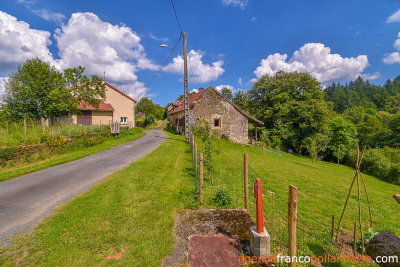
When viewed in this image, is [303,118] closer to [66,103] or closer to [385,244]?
[385,244]

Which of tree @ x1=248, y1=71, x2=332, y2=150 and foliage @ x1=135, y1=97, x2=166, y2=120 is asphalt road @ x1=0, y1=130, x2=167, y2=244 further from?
foliage @ x1=135, y1=97, x2=166, y2=120

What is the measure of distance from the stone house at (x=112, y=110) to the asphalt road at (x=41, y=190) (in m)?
17.0

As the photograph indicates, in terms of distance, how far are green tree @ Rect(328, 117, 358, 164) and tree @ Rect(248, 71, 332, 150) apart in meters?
3.81

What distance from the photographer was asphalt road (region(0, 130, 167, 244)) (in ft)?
13.2

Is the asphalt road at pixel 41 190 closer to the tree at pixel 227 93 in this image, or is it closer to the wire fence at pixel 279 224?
the wire fence at pixel 279 224

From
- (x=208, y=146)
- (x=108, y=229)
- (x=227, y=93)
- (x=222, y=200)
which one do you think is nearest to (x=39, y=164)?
(x=108, y=229)

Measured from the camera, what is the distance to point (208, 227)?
3734 mm

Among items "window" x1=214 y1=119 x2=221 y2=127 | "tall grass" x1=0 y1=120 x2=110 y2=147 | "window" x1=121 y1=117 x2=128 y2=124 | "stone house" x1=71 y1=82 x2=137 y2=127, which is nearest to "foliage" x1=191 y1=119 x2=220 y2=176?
"window" x1=214 y1=119 x2=221 y2=127

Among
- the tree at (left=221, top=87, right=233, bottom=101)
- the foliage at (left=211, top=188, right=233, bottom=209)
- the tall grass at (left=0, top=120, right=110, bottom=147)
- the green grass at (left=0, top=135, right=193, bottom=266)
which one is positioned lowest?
the green grass at (left=0, top=135, right=193, bottom=266)

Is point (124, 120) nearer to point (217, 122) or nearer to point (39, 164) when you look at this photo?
point (217, 122)

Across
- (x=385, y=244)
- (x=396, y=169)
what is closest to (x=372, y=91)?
(x=396, y=169)

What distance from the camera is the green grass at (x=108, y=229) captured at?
9.57ft

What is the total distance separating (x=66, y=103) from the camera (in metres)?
15.6

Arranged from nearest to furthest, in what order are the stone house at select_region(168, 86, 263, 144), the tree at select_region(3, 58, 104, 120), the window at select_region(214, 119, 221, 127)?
the tree at select_region(3, 58, 104, 120) < the stone house at select_region(168, 86, 263, 144) < the window at select_region(214, 119, 221, 127)
